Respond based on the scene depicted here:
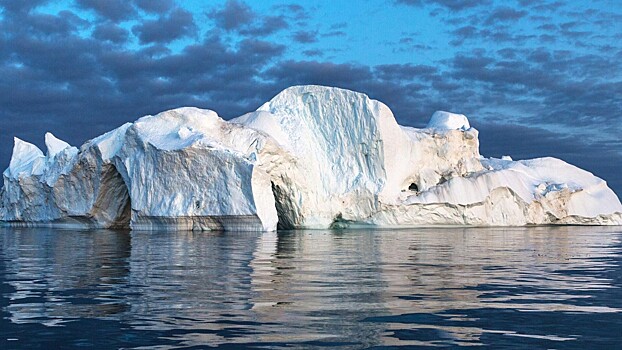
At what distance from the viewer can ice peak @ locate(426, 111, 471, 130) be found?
34.8 metres

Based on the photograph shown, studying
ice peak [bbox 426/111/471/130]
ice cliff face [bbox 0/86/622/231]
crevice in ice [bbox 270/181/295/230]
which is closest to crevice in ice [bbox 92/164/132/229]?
ice cliff face [bbox 0/86/622/231]

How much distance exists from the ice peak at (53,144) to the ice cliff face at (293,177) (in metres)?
0.11

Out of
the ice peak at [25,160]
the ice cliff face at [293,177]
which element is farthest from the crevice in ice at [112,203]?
the ice peak at [25,160]

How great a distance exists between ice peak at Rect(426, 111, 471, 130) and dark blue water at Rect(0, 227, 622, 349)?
24.2m

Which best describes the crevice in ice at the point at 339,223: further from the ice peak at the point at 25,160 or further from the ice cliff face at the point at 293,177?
the ice peak at the point at 25,160

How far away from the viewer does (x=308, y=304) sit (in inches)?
234

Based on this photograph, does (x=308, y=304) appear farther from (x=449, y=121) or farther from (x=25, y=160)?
(x=25, y=160)

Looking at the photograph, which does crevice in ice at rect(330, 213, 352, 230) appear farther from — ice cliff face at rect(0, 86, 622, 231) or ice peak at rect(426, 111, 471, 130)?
ice peak at rect(426, 111, 471, 130)

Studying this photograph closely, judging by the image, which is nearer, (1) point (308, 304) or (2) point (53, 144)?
(1) point (308, 304)

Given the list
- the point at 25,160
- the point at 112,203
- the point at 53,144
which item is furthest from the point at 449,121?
the point at 25,160

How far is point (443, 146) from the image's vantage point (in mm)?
33500

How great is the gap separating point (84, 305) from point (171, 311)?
0.91 metres

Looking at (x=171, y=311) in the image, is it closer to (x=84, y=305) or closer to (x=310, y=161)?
(x=84, y=305)

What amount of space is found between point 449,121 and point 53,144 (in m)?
21.2
